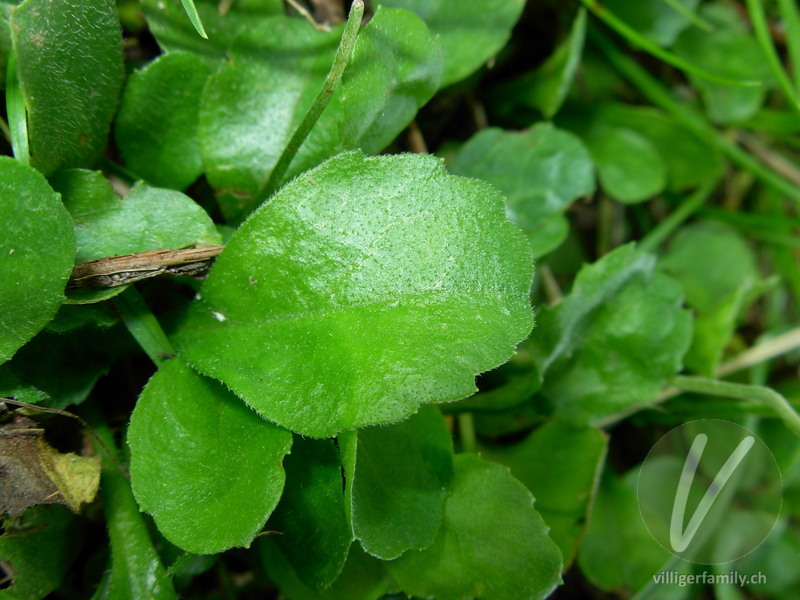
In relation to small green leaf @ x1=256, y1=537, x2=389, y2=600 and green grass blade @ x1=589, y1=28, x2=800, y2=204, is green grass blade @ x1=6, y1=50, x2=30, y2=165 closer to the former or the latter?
small green leaf @ x1=256, y1=537, x2=389, y2=600

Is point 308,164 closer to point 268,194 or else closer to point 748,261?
point 268,194

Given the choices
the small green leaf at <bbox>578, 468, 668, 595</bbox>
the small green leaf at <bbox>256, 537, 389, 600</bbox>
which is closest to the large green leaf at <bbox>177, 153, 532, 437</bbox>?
the small green leaf at <bbox>256, 537, 389, 600</bbox>

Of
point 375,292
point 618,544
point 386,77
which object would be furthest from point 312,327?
point 618,544

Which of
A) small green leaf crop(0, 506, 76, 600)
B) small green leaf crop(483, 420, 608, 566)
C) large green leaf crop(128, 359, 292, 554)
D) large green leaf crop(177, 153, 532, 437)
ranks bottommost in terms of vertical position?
small green leaf crop(483, 420, 608, 566)

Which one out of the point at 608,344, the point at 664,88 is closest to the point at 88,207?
the point at 608,344

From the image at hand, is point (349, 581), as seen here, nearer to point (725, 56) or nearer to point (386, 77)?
point (386, 77)
